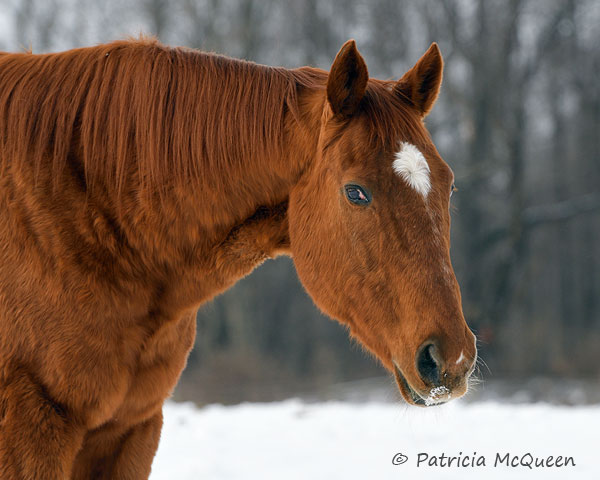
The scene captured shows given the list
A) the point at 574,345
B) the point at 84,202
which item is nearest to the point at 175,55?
the point at 84,202

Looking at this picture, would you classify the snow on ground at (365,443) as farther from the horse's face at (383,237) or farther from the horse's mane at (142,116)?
the horse's mane at (142,116)

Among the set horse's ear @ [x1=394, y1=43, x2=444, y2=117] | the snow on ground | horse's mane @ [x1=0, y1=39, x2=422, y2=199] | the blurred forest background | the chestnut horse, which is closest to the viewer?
the chestnut horse

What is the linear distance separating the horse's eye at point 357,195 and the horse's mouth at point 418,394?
0.66 meters

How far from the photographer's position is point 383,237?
7.50ft

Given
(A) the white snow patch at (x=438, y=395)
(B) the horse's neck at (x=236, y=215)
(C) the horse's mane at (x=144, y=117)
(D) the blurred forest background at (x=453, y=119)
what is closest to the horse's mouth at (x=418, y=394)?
(A) the white snow patch at (x=438, y=395)

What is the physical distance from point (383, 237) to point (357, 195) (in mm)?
200

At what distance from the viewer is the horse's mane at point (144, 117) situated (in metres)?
2.53

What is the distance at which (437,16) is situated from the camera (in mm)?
14734

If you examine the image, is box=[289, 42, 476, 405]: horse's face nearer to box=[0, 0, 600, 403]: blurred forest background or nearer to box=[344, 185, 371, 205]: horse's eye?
box=[344, 185, 371, 205]: horse's eye

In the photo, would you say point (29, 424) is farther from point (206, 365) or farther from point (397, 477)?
point (206, 365)

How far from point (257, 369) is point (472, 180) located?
286 inches

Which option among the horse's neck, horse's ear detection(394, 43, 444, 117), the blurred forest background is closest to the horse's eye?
the horse's neck

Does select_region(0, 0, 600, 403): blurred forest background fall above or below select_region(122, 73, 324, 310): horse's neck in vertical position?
below

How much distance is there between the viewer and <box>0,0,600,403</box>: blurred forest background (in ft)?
47.0
